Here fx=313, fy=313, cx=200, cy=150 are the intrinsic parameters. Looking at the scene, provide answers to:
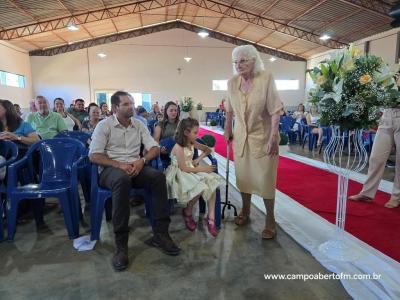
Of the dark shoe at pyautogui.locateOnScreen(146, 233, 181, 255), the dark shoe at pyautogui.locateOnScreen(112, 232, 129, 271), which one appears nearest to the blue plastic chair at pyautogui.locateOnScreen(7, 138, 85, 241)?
the dark shoe at pyautogui.locateOnScreen(112, 232, 129, 271)

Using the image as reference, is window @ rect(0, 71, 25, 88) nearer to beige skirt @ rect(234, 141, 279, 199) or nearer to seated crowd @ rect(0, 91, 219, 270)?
seated crowd @ rect(0, 91, 219, 270)

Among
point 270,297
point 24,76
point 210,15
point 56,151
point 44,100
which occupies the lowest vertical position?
point 270,297

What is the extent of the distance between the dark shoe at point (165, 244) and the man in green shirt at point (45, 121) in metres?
2.10

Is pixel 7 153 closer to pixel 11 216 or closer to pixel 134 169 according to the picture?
pixel 11 216

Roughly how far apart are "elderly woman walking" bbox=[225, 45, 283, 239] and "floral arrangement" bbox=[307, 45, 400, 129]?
389 mm

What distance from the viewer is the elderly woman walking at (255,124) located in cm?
230

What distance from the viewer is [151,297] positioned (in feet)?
5.63

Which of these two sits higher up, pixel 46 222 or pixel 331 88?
pixel 331 88

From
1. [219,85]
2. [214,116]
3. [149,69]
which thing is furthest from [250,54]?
[219,85]

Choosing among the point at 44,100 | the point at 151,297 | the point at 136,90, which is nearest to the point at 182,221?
the point at 151,297

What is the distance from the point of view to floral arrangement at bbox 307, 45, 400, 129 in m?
1.91

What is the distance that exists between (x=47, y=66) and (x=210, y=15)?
816 centimetres

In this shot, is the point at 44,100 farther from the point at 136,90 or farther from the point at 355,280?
the point at 136,90

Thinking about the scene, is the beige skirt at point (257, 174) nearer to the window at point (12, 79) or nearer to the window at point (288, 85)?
the window at point (12, 79)
